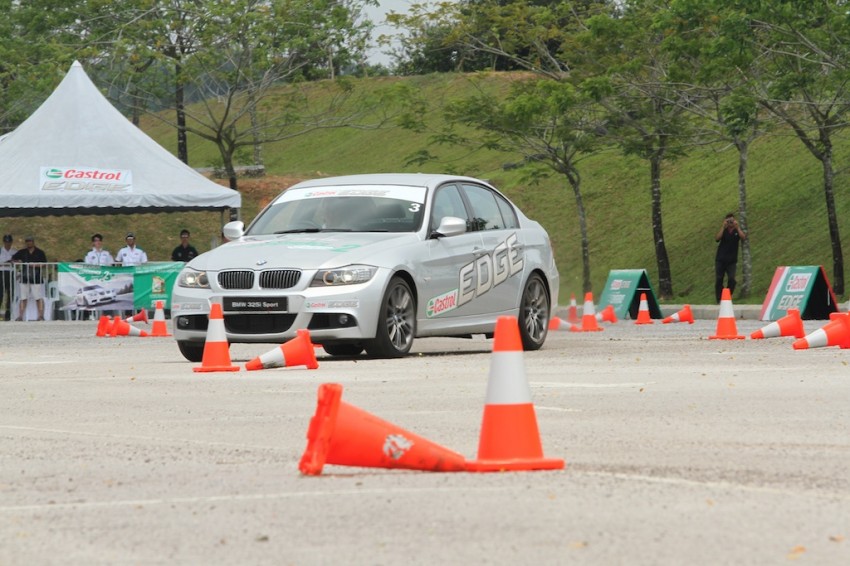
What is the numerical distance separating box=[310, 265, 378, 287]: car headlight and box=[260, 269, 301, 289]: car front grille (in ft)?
0.56

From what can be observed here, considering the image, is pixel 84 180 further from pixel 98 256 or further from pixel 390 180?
pixel 390 180

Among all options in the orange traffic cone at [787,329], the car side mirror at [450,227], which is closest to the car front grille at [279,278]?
the car side mirror at [450,227]

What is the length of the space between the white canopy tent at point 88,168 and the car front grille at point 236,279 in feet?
52.3

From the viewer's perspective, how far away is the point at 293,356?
13.3m

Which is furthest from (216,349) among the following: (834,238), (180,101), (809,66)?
(180,101)

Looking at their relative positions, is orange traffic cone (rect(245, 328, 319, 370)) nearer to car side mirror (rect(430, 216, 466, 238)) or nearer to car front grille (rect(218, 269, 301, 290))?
car front grille (rect(218, 269, 301, 290))

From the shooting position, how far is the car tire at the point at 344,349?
15.2 m

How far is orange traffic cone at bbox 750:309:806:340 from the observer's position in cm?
1731

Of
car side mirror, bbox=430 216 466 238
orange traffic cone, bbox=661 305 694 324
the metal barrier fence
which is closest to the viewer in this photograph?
car side mirror, bbox=430 216 466 238

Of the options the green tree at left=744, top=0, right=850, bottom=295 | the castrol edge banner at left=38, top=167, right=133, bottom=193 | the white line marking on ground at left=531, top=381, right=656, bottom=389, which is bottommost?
the white line marking on ground at left=531, top=381, right=656, bottom=389

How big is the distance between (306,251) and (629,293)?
1586 centimetres

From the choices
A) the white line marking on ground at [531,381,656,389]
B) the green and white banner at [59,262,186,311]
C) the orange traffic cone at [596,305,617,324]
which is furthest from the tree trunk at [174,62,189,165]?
the white line marking on ground at [531,381,656,389]

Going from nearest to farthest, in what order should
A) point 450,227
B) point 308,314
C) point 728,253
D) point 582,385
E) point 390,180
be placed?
point 582,385 → point 308,314 → point 450,227 → point 390,180 → point 728,253

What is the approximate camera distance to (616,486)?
616 centimetres
